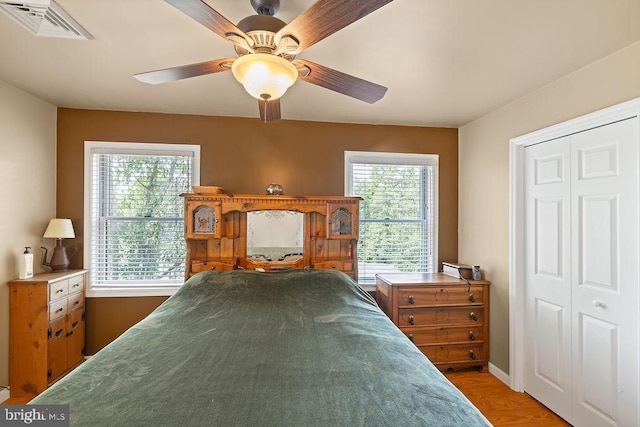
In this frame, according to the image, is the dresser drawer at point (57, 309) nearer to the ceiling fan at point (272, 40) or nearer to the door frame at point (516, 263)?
the ceiling fan at point (272, 40)

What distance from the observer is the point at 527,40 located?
179 centimetres

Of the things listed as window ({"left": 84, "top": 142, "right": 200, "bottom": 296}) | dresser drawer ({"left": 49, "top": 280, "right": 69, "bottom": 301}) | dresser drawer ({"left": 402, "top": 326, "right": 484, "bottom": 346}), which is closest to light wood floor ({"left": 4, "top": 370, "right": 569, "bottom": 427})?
dresser drawer ({"left": 402, "top": 326, "right": 484, "bottom": 346})

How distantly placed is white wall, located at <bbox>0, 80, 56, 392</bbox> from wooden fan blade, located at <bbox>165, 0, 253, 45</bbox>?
2370 millimetres

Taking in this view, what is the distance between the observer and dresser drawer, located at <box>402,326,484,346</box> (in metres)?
2.86

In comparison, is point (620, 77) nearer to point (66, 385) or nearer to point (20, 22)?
point (66, 385)

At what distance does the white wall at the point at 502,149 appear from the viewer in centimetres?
193

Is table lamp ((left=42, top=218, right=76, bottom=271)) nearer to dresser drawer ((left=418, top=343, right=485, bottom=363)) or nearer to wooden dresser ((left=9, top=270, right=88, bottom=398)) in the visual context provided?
wooden dresser ((left=9, top=270, right=88, bottom=398))

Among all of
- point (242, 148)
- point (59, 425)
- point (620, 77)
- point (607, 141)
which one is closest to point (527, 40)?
point (620, 77)

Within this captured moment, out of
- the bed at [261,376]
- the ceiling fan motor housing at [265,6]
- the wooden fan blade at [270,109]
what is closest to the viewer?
the bed at [261,376]

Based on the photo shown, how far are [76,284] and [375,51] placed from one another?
125 inches

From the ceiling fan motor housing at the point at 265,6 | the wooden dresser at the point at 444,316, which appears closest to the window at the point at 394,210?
the wooden dresser at the point at 444,316

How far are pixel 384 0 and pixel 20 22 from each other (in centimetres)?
195

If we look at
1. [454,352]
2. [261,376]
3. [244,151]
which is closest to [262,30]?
[261,376]

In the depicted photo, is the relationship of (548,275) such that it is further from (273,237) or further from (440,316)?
(273,237)
